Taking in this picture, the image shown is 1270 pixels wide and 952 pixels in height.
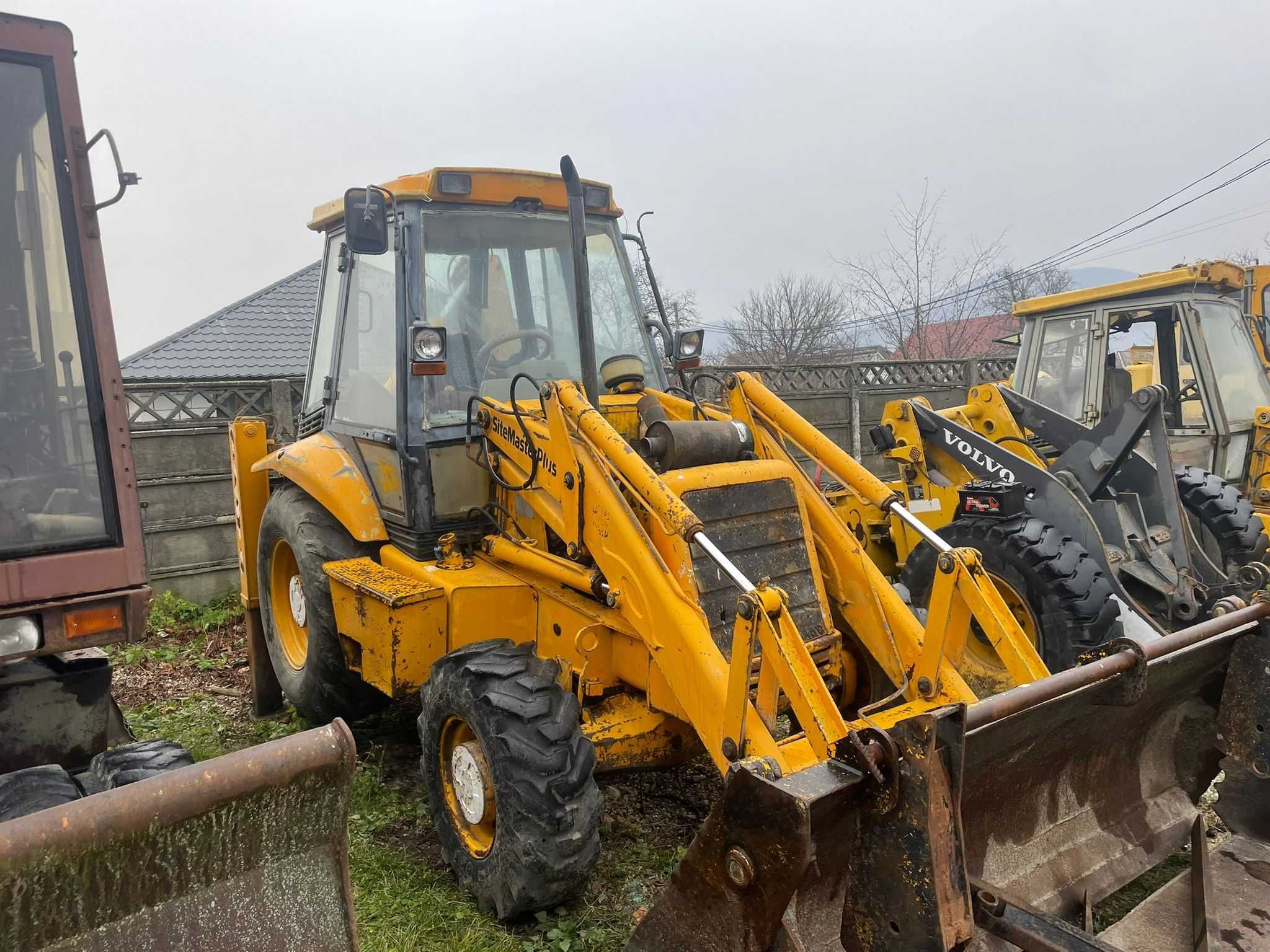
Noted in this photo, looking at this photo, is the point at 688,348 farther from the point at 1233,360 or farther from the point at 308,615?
the point at 1233,360

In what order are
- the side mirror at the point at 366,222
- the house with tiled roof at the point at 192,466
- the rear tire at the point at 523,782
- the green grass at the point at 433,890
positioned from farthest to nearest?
the house with tiled roof at the point at 192,466 < the side mirror at the point at 366,222 < the green grass at the point at 433,890 < the rear tire at the point at 523,782

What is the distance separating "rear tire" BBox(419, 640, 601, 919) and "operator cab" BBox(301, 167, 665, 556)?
1059 millimetres

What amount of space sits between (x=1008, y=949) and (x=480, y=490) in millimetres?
2733

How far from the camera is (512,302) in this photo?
4.38 meters

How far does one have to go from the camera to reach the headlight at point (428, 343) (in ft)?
12.5

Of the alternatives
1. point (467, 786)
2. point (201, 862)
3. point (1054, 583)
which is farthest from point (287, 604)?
point (1054, 583)

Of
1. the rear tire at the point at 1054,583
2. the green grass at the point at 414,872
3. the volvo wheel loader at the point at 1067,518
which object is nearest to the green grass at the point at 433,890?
the green grass at the point at 414,872

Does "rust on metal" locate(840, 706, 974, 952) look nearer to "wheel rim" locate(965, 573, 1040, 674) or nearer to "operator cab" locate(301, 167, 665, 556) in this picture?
"operator cab" locate(301, 167, 665, 556)

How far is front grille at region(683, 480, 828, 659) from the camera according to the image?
3359mm

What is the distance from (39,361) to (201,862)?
142 cm

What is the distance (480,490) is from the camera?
4238mm

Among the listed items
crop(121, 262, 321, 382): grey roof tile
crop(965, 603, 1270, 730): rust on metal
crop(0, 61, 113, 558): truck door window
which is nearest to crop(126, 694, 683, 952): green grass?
crop(0, 61, 113, 558): truck door window

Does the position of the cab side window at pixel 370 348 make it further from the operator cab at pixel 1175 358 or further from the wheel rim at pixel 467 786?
the operator cab at pixel 1175 358

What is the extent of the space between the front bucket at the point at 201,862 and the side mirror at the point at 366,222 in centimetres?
260
